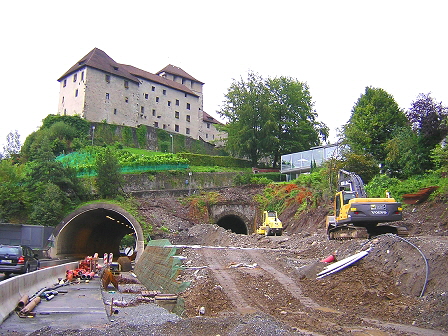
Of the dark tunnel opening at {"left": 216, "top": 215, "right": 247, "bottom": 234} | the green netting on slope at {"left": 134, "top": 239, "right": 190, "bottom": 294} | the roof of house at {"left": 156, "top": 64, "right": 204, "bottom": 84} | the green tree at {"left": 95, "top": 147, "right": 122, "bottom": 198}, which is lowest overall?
the green netting on slope at {"left": 134, "top": 239, "right": 190, "bottom": 294}

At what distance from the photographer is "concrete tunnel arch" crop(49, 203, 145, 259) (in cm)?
3444

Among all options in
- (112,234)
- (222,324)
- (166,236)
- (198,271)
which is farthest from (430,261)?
(112,234)

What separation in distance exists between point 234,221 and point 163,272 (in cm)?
2868

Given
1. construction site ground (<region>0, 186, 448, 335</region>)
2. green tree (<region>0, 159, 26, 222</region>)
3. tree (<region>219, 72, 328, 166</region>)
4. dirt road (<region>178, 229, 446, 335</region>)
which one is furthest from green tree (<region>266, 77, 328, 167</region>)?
dirt road (<region>178, 229, 446, 335</region>)

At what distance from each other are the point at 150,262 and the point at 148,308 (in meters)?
9.37

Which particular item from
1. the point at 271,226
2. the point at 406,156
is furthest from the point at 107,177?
the point at 406,156

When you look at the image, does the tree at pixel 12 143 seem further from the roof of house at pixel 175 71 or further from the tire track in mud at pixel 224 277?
the tire track in mud at pixel 224 277

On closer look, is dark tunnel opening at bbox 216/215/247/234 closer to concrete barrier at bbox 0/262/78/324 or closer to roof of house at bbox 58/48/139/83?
concrete barrier at bbox 0/262/78/324

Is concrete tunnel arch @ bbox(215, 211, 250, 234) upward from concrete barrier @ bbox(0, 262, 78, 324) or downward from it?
upward

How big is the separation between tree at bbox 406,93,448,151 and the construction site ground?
51.9 ft

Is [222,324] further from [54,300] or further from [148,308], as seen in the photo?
[54,300]

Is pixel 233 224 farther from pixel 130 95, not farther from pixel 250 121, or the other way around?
pixel 130 95

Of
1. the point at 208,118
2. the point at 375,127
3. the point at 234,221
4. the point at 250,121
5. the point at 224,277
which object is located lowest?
the point at 224,277

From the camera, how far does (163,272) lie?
18188 mm
